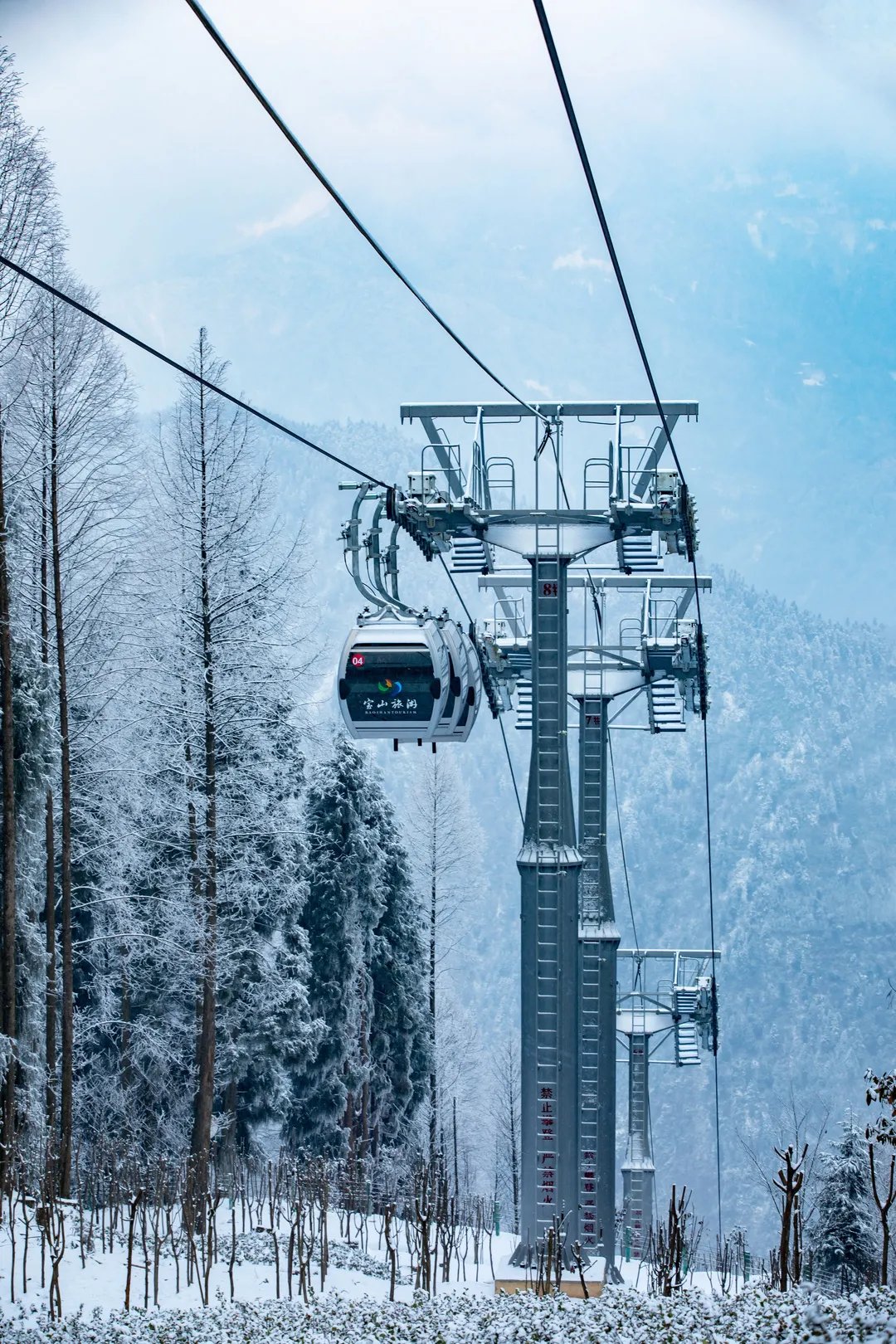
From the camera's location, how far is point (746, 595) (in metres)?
178

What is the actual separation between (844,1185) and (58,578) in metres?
17.6

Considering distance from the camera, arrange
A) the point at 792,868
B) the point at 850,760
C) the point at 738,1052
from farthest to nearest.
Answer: the point at 850,760 < the point at 792,868 < the point at 738,1052

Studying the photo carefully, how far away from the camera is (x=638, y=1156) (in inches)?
1241

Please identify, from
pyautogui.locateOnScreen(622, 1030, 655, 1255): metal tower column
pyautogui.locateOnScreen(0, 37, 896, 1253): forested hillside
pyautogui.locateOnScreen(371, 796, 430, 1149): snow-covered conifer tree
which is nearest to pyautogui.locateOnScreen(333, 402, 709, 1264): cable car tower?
pyautogui.locateOnScreen(0, 37, 896, 1253): forested hillside

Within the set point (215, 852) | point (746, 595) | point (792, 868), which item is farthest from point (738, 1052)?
point (215, 852)

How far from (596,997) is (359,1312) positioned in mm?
9544

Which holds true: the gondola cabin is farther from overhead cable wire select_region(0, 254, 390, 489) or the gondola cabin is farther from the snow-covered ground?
the snow-covered ground

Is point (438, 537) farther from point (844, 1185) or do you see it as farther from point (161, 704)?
point (844, 1185)

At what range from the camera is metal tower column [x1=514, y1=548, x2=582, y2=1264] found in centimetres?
1766

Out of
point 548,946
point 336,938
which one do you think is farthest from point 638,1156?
point 548,946

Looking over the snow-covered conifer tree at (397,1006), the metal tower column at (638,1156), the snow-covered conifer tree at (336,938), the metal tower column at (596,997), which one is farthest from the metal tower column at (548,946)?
the snow-covered conifer tree at (397,1006)

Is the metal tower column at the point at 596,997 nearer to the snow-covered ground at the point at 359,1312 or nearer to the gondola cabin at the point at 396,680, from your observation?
the snow-covered ground at the point at 359,1312

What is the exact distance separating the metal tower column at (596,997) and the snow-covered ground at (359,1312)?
1782 mm

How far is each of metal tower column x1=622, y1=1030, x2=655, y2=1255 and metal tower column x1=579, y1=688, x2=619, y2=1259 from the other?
9.10 m
